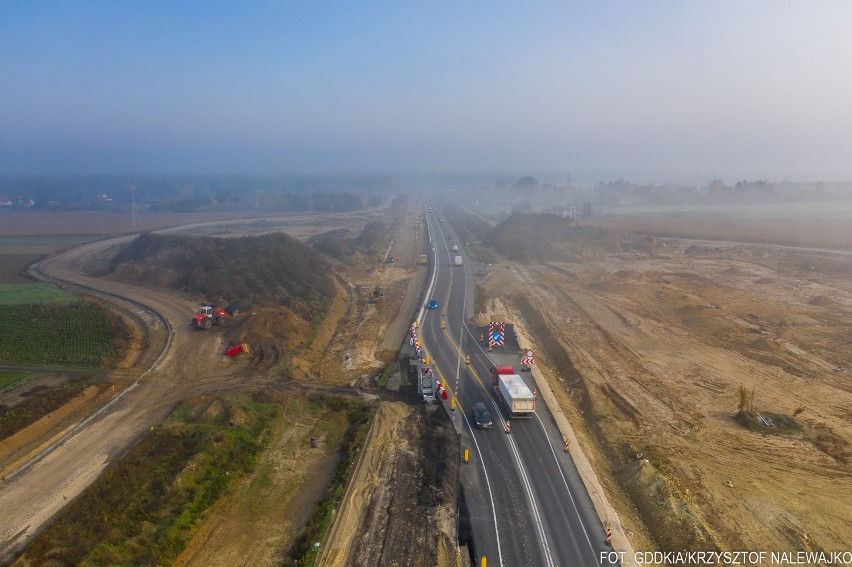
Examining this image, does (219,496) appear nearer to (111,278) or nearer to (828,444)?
(828,444)

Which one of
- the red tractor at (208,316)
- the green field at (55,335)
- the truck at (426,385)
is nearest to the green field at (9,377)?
the green field at (55,335)

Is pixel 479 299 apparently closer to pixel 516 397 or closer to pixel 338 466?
pixel 516 397

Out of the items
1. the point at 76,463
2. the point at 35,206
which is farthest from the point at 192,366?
the point at 35,206

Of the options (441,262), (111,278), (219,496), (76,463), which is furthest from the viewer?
(441,262)

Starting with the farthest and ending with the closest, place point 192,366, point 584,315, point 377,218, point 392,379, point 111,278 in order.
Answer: point 377,218
point 111,278
point 584,315
point 192,366
point 392,379

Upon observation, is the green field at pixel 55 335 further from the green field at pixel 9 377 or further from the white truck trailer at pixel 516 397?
the white truck trailer at pixel 516 397

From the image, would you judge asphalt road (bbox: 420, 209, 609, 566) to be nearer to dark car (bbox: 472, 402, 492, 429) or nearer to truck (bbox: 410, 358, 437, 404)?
dark car (bbox: 472, 402, 492, 429)
